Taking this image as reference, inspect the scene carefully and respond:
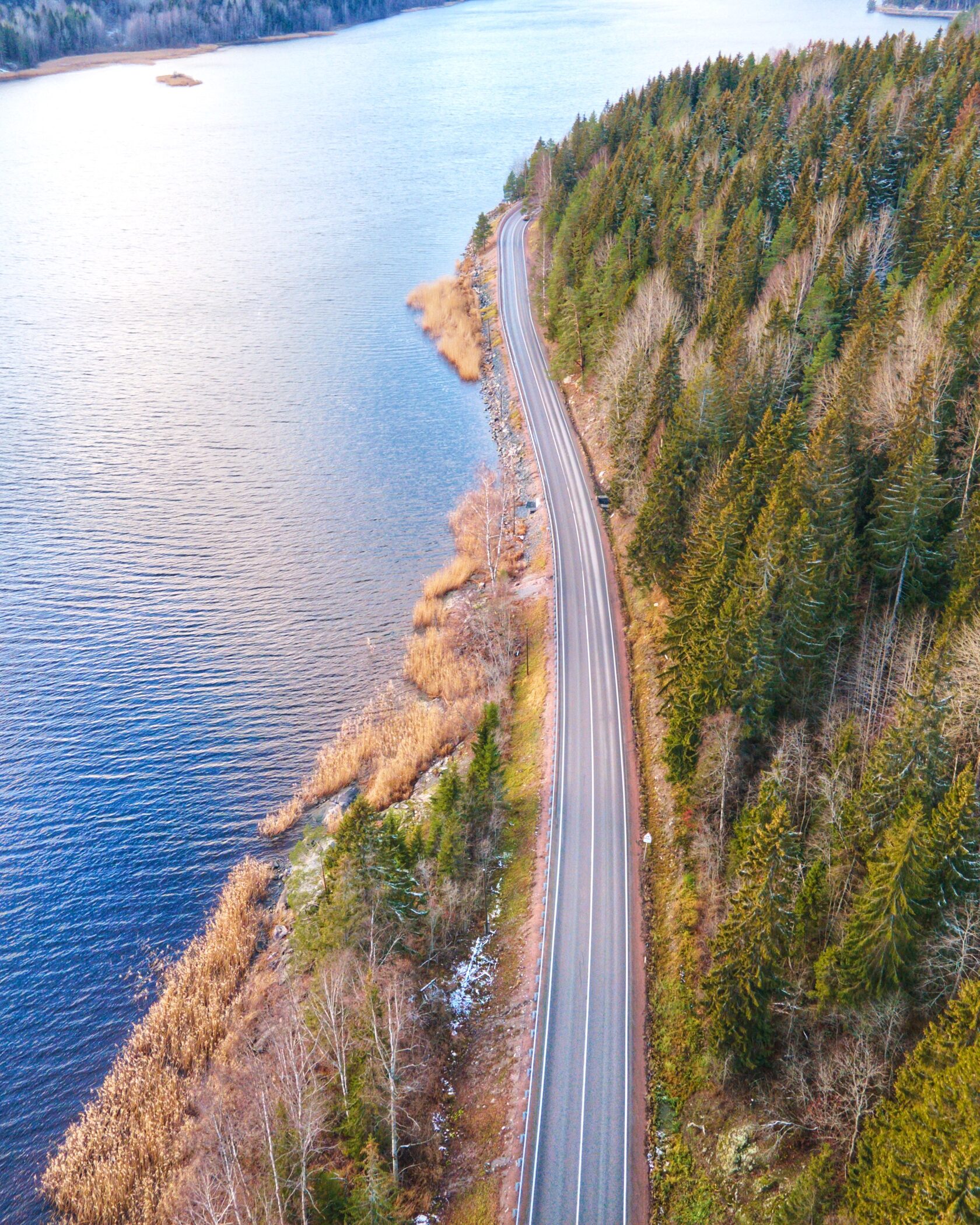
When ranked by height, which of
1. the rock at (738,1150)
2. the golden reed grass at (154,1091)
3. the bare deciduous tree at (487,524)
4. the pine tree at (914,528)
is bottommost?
the golden reed grass at (154,1091)

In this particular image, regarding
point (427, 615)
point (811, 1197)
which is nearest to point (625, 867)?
point (811, 1197)

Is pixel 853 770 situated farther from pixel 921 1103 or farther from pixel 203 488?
pixel 203 488

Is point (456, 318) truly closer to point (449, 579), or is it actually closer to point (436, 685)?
point (449, 579)

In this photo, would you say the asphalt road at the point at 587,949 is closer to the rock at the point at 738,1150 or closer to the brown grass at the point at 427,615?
the rock at the point at 738,1150

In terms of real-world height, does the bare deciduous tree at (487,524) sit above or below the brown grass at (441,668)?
above

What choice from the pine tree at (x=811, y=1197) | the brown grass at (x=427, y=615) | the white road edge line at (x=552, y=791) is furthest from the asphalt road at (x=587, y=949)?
the brown grass at (x=427, y=615)

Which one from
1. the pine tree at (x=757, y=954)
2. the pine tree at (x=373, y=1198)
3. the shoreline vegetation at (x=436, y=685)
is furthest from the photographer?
the shoreline vegetation at (x=436, y=685)

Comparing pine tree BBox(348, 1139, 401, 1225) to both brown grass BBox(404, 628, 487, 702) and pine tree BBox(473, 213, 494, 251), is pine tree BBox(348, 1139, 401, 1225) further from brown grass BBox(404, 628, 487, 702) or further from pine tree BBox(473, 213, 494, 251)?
pine tree BBox(473, 213, 494, 251)

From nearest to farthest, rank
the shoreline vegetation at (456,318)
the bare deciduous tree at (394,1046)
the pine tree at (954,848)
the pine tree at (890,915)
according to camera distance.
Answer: the pine tree at (954,848)
the pine tree at (890,915)
the bare deciduous tree at (394,1046)
the shoreline vegetation at (456,318)
